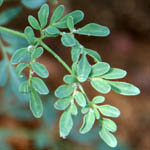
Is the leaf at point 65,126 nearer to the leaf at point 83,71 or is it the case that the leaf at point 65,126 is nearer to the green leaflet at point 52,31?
the leaf at point 83,71

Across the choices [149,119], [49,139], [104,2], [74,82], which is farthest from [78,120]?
[104,2]

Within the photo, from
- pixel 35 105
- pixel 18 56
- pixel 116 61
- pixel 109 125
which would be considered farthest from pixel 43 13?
pixel 116 61

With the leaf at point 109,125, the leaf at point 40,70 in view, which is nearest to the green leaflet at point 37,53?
the leaf at point 40,70

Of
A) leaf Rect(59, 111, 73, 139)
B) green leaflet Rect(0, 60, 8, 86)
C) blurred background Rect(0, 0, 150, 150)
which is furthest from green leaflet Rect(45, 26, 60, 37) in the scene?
blurred background Rect(0, 0, 150, 150)

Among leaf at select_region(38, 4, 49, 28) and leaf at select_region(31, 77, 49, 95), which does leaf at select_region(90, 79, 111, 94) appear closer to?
leaf at select_region(31, 77, 49, 95)

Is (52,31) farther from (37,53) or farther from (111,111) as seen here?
(111,111)

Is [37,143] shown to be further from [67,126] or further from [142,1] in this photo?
[142,1]

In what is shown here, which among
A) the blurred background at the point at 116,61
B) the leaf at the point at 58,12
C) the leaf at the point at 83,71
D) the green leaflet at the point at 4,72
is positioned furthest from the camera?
the blurred background at the point at 116,61
